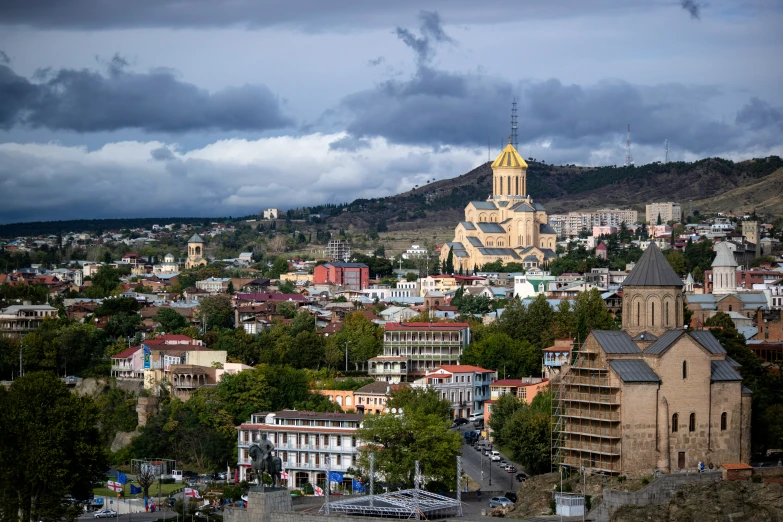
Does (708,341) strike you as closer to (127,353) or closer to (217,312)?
(127,353)

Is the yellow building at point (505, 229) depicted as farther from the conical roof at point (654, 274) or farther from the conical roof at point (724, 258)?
the conical roof at point (654, 274)

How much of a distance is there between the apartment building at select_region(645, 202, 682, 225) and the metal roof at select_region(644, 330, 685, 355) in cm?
12535

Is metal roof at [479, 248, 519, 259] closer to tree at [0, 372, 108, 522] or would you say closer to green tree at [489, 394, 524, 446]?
green tree at [489, 394, 524, 446]

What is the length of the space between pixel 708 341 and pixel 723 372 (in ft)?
6.35

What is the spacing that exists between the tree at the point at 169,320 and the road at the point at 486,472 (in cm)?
3582

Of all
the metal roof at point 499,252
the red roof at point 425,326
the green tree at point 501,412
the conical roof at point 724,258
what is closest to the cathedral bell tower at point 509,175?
the metal roof at point 499,252

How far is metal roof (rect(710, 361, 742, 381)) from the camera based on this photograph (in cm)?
5733

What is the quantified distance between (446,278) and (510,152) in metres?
27.8

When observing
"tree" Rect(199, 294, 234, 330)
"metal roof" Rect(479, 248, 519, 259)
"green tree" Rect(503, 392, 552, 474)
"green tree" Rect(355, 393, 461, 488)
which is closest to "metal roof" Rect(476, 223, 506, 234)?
"metal roof" Rect(479, 248, 519, 259)

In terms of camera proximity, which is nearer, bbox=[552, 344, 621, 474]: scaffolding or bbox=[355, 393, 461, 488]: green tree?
bbox=[552, 344, 621, 474]: scaffolding

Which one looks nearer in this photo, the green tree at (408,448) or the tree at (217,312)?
the green tree at (408,448)

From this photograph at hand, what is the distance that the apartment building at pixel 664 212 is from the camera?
184000mm

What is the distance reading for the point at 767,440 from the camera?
61.1 meters

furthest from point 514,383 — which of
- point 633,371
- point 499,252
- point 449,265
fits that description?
point 499,252
